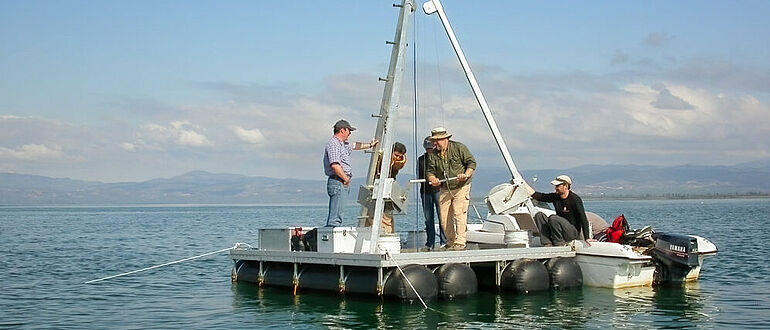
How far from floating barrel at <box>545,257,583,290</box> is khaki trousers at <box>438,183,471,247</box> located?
1.68m

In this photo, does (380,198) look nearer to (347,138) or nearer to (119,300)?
(347,138)

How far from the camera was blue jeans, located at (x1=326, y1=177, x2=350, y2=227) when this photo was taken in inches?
674

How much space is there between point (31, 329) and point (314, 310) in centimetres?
431

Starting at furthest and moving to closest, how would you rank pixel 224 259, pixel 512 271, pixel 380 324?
1. pixel 224 259
2. pixel 512 271
3. pixel 380 324

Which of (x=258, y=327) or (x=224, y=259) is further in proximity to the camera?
(x=224, y=259)

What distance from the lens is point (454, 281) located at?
1590 centimetres

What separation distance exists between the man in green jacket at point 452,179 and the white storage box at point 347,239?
149cm

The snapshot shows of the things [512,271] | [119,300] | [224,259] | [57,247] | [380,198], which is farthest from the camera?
[57,247]

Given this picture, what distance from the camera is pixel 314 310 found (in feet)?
52.0

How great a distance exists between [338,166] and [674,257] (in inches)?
251

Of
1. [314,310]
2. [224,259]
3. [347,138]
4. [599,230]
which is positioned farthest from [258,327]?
[224,259]

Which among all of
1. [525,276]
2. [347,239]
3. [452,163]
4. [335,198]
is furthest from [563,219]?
[335,198]

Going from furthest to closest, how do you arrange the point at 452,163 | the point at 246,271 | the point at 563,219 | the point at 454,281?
1. the point at 246,271
2. the point at 563,219
3. the point at 452,163
4. the point at 454,281

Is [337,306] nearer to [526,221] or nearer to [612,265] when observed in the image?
[526,221]
